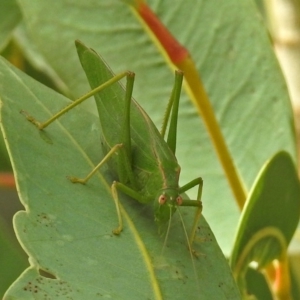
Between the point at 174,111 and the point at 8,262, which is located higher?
the point at 174,111

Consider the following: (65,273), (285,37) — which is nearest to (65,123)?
(65,273)

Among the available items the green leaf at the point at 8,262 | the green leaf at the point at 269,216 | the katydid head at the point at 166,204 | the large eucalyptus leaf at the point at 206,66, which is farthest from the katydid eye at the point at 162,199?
the green leaf at the point at 8,262

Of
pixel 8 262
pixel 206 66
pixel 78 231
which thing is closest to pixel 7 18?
pixel 206 66

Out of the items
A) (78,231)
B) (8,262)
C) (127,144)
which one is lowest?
(8,262)

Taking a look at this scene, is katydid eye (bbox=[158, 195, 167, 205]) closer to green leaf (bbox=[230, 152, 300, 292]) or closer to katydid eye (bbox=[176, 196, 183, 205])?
katydid eye (bbox=[176, 196, 183, 205])

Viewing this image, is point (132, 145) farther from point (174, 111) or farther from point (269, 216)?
point (269, 216)

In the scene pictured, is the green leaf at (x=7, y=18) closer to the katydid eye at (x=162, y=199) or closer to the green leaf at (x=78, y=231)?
the green leaf at (x=78, y=231)
